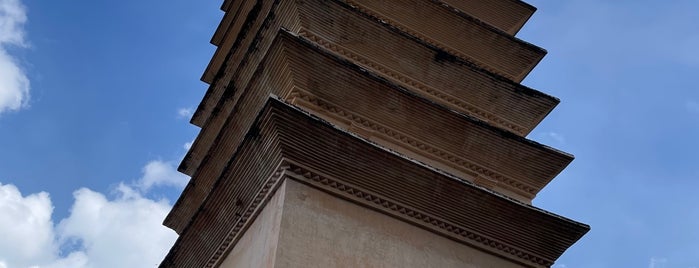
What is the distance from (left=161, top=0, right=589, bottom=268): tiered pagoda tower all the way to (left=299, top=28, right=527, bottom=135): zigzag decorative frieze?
2 cm

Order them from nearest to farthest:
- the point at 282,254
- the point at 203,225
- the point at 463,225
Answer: the point at 282,254 < the point at 463,225 < the point at 203,225

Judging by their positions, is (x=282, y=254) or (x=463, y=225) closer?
(x=282, y=254)

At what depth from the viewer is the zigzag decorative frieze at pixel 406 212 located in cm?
734

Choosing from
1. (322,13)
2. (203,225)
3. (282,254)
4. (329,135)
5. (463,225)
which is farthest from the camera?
(322,13)

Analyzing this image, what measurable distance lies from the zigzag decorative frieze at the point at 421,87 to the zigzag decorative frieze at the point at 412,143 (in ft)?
3.87

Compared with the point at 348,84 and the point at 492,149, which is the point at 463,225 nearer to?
the point at 492,149

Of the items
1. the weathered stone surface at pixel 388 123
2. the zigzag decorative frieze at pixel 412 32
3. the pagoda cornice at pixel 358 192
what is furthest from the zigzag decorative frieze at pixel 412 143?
the zigzag decorative frieze at pixel 412 32

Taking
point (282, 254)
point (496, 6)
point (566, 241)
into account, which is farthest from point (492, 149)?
point (496, 6)

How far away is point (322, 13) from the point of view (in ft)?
31.0

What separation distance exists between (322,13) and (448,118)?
2124 millimetres

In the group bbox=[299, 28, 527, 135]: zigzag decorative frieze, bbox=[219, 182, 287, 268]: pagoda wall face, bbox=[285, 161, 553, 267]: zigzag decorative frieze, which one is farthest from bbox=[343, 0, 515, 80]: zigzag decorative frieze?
bbox=[219, 182, 287, 268]: pagoda wall face

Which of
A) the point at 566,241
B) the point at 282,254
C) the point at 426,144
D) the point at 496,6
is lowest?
the point at 282,254

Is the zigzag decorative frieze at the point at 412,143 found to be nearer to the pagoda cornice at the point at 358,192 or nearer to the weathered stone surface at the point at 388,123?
the weathered stone surface at the point at 388,123

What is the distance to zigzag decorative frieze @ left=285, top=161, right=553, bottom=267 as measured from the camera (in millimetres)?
7336
